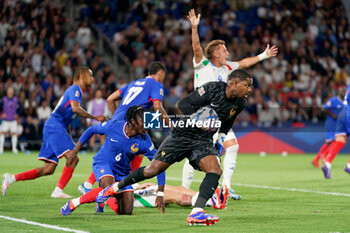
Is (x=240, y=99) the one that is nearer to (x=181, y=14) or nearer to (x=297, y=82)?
(x=297, y=82)

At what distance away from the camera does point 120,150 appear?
8.75m

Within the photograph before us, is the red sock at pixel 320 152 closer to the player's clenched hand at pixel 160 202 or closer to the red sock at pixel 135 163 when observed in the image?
the red sock at pixel 135 163

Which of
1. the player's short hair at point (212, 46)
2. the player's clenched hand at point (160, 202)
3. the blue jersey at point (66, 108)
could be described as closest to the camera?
the player's clenched hand at point (160, 202)

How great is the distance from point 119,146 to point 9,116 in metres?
15.0

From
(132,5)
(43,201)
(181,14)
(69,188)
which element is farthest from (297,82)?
(43,201)

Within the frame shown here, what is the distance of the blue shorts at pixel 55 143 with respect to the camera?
1065 cm

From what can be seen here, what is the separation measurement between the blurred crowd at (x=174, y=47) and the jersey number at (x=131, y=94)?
13.0m

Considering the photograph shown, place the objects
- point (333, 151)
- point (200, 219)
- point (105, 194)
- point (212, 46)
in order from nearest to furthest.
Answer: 1. point (200, 219)
2. point (105, 194)
3. point (212, 46)
4. point (333, 151)

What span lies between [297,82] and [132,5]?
7.59m

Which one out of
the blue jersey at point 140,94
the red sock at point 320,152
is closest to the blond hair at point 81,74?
the blue jersey at point 140,94

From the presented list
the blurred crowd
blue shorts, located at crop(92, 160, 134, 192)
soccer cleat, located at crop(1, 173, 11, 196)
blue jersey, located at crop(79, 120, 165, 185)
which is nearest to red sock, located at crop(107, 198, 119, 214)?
blue shorts, located at crop(92, 160, 134, 192)

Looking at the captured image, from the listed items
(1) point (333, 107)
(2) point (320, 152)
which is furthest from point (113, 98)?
(1) point (333, 107)

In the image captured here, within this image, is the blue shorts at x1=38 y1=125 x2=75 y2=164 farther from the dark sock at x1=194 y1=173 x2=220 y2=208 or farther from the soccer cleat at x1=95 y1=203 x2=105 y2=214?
the dark sock at x1=194 y1=173 x2=220 y2=208

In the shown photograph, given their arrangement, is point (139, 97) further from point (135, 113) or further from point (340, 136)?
point (340, 136)
